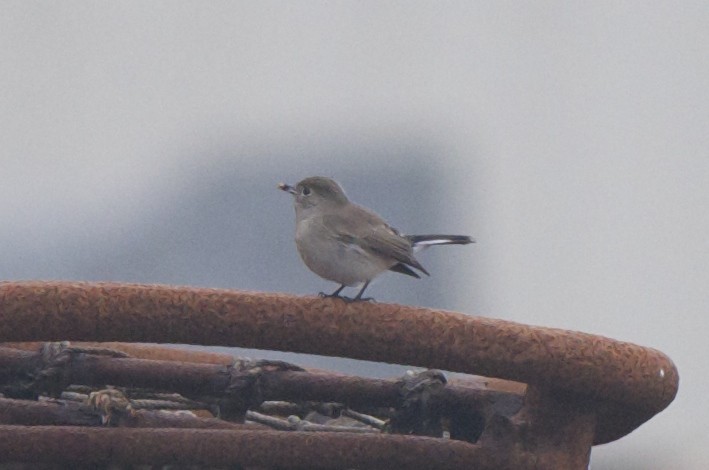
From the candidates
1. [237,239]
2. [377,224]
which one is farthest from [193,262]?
[377,224]

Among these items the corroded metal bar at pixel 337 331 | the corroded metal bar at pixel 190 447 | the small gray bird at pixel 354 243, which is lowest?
the corroded metal bar at pixel 190 447

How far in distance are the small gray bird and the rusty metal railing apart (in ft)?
5.22

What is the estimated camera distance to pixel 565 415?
191 cm

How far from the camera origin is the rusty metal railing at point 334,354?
176 centimetres

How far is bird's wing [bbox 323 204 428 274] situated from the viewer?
142 inches

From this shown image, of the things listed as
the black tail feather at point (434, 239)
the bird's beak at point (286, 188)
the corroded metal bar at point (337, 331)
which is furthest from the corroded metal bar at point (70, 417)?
the bird's beak at point (286, 188)

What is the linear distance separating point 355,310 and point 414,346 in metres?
0.09

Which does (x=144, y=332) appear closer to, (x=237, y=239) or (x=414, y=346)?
(x=414, y=346)

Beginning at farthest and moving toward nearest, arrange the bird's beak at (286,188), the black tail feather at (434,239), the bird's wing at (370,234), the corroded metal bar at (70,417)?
1. the bird's beak at (286,188)
2. the black tail feather at (434,239)
3. the bird's wing at (370,234)
4. the corroded metal bar at (70,417)

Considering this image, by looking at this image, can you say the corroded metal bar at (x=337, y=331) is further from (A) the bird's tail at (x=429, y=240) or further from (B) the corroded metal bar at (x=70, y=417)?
(A) the bird's tail at (x=429, y=240)

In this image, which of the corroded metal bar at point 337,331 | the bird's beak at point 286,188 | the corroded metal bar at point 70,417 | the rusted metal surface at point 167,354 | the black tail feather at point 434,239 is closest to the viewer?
the corroded metal bar at point 337,331

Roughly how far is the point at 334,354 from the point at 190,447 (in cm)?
22

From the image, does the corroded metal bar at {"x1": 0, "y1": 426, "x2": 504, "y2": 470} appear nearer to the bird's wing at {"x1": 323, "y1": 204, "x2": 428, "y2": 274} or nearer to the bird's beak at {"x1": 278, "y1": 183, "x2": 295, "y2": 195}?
the bird's wing at {"x1": 323, "y1": 204, "x2": 428, "y2": 274}

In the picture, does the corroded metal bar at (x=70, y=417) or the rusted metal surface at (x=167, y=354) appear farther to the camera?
the rusted metal surface at (x=167, y=354)
